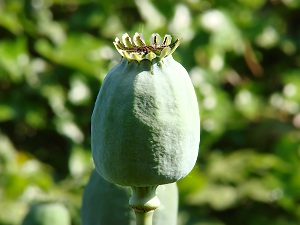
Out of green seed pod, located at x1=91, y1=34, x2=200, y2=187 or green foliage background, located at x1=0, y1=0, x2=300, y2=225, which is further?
green foliage background, located at x1=0, y1=0, x2=300, y2=225

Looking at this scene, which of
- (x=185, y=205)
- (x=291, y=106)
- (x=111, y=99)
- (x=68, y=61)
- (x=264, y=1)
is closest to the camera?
(x=111, y=99)

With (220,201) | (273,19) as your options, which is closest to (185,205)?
(220,201)

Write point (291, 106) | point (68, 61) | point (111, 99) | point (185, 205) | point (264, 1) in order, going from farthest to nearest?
point (264, 1) < point (291, 106) < point (68, 61) < point (185, 205) < point (111, 99)

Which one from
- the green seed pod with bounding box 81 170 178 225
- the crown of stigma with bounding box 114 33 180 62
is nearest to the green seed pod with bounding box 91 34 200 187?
the crown of stigma with bounding box 114 33 180 62

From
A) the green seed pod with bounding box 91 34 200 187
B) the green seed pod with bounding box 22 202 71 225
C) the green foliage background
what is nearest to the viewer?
the green seed pod with bounding box 91 34 200 187

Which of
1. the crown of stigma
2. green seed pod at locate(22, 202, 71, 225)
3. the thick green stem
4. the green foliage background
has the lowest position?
the thick green stem

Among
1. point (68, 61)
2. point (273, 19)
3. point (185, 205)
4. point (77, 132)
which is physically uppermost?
point (273, 19)

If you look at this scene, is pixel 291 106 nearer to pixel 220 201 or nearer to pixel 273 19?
pixel 273 19

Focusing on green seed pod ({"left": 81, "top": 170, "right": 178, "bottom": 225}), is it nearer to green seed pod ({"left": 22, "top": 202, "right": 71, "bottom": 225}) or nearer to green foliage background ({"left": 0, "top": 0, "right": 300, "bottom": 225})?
green seed pod ({"left": 22, "top": 202, "right": 71, "bottom": 225})
